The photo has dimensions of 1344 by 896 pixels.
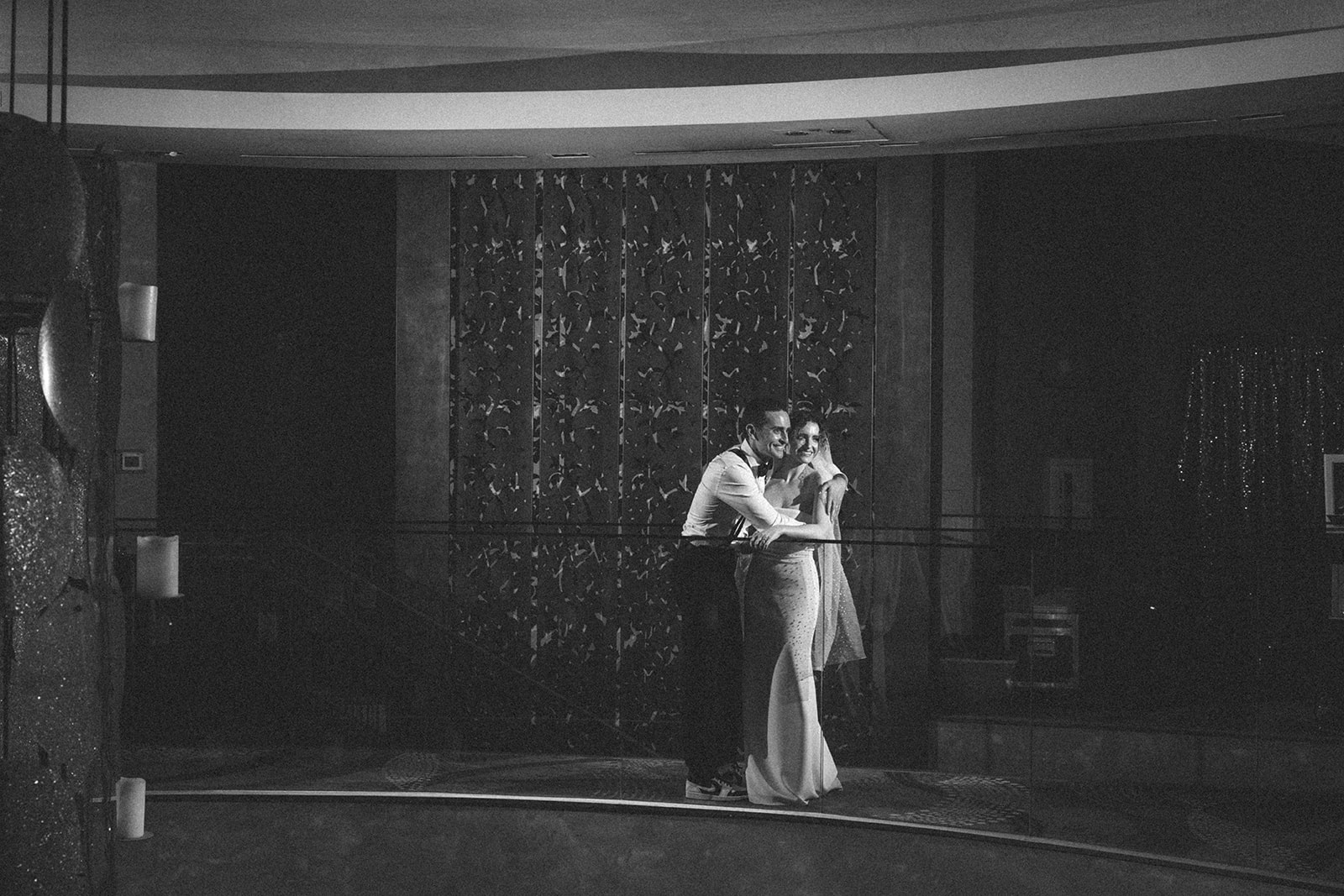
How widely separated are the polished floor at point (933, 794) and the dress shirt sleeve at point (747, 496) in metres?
1.05

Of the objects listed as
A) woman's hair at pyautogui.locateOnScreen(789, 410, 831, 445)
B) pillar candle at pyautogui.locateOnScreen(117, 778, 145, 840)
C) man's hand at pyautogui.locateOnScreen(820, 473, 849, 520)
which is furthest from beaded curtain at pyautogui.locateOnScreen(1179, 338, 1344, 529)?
pillar candle at pyautogui.locateOnScreen(117, 778, 145, 840)

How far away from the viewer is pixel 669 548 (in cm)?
645

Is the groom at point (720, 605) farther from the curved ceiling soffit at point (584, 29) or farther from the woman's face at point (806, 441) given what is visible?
the curved ceiling soffit at point (584, 29)

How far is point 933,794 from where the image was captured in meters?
5.92

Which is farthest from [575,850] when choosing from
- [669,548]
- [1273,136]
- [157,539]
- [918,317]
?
[1273,136]

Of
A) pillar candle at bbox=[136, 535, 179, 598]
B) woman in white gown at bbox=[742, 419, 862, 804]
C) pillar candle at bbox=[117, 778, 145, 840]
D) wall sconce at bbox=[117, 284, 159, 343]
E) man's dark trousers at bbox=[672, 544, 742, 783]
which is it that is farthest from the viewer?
man's dark trousers at bbox=[672, 544, 742, 783]

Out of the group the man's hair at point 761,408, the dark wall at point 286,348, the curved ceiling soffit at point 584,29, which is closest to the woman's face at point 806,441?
the man's hair at point 761,408

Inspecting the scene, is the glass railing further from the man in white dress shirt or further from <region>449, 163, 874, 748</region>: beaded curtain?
<region>449, 163, 874, 748</region>: beaded curtain

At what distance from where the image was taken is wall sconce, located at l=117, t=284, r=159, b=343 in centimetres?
422

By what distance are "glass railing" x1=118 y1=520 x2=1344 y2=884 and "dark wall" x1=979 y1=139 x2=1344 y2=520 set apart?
1.02m

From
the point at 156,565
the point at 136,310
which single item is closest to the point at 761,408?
the point at 156,565

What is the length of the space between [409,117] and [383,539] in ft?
6.35

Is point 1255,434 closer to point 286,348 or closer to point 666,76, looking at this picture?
point 666,76

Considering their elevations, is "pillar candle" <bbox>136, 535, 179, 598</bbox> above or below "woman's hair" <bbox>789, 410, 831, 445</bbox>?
below
